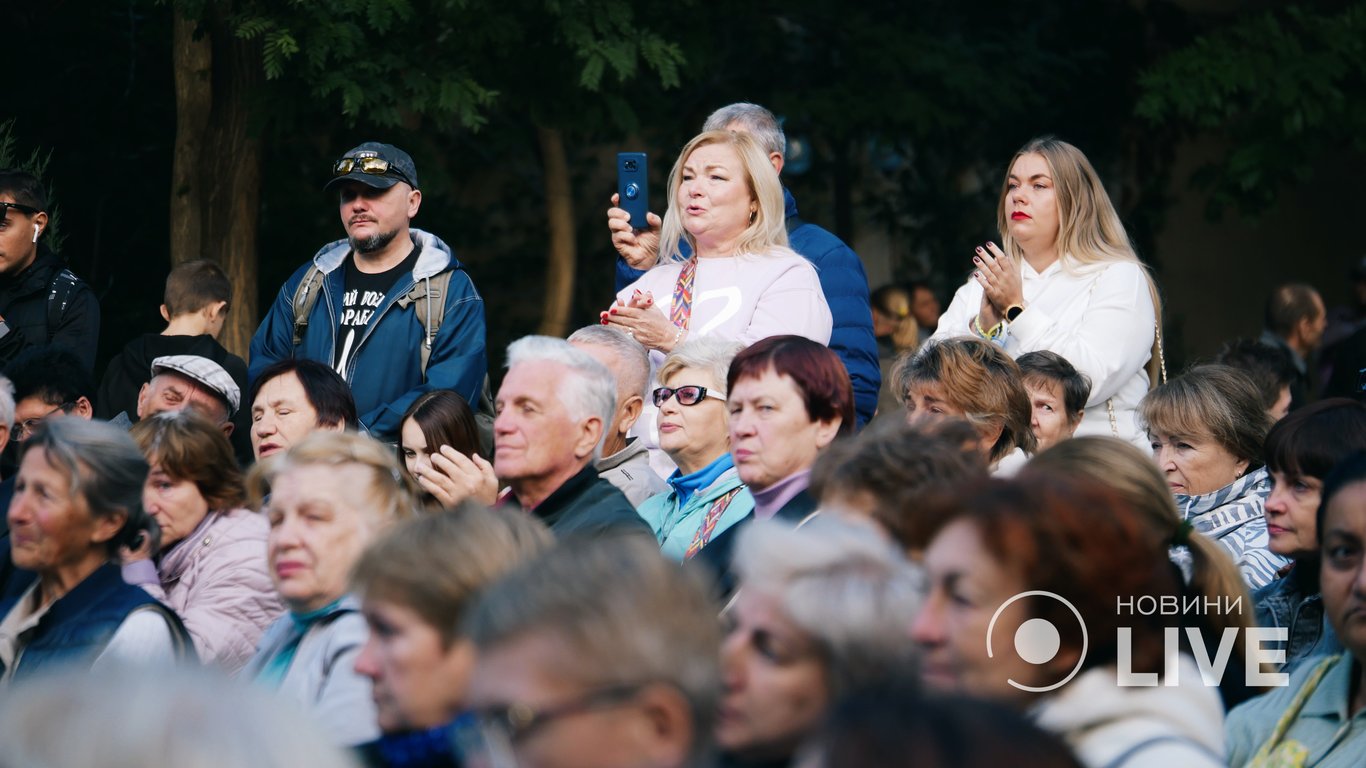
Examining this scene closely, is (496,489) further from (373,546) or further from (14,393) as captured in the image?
(14,393)

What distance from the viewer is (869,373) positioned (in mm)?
6453

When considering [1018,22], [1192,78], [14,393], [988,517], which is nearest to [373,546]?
[988,517]

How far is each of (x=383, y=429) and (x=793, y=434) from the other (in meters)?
2.35

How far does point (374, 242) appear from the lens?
6910mm

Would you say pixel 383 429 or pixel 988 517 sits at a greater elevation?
pixel 988 517

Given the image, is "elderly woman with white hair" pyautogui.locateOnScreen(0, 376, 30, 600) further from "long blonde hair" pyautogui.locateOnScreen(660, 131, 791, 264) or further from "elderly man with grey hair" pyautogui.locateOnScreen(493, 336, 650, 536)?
"long blonde hair" pyautogui.locateOnScreen(660, 131, 791, 264)

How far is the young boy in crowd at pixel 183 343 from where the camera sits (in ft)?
23.8

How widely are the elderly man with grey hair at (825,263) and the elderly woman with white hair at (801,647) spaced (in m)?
3.24

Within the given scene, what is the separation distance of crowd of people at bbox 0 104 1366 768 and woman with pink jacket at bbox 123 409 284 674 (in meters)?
0.01

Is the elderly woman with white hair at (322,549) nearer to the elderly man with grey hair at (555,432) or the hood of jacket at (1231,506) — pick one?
the elderly man with grey hair at (555,432)

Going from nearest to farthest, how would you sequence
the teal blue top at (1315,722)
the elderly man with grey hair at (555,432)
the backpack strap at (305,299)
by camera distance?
the teal blue top at (1315,722), the elderly man with grey hair at (555,432), the backpack strap at (305,299)

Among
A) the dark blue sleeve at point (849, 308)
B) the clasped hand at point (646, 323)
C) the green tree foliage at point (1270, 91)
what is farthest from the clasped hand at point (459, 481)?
the green tree foliage at point (1270, 91)

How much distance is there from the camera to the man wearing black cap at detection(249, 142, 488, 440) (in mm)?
6785

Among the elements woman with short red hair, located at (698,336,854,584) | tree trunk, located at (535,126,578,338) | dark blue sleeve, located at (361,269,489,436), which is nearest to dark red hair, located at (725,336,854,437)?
woman with short red hair, located at (698,336,854,584)
